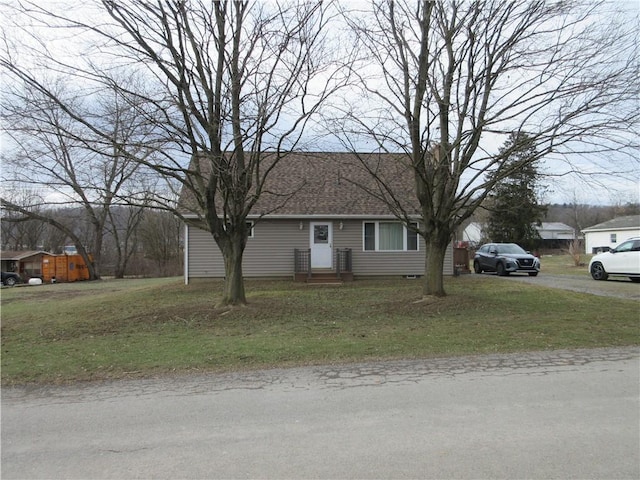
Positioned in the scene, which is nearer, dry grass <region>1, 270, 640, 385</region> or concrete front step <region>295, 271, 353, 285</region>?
dry grass <region>1, 270, 640, 385</region>

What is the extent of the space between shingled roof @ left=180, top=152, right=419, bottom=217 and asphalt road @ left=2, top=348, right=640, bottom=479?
11.7 meters

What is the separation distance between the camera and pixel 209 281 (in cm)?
1717

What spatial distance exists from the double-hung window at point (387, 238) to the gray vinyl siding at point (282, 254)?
207 millimetres

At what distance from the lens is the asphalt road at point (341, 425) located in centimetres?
337

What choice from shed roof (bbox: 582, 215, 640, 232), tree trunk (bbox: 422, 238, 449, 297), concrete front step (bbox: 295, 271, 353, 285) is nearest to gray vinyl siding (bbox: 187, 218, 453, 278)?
concrete front step (bbox: 295, 271, 353, 285)

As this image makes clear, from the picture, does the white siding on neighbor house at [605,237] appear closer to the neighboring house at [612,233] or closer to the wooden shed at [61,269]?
the neighboring house at [612,233]

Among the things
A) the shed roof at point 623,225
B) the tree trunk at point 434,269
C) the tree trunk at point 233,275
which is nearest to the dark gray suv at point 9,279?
the tree trunk at point 233,275

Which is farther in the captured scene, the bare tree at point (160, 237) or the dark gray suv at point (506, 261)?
the bare tree at point (160, 237)

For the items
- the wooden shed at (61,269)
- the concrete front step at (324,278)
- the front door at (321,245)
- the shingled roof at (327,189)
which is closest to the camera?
the concrete front step at (324,278)

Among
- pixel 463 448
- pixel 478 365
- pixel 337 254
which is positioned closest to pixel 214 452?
pixel 463 448

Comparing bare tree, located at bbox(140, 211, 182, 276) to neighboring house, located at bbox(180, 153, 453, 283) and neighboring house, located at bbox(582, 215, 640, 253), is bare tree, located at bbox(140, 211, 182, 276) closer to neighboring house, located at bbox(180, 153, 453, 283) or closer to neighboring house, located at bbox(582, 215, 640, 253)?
neighboring house, located at bbox(180, 153, 453, 283)

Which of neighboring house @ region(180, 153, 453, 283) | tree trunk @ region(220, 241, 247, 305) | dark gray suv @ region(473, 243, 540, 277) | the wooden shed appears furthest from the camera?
the wooden shed

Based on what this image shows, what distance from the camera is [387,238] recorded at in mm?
18266

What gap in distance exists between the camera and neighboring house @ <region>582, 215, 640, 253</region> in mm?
42188
